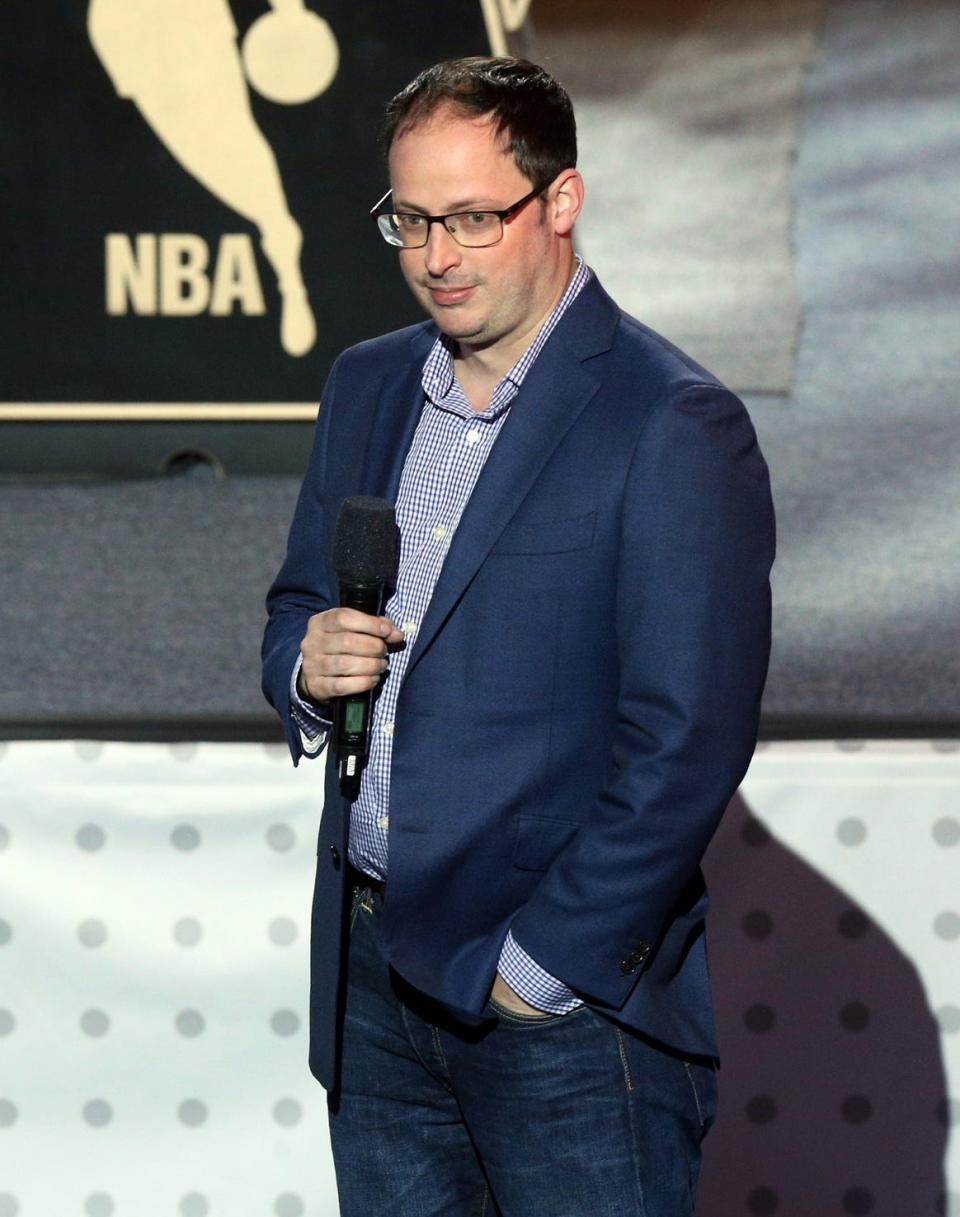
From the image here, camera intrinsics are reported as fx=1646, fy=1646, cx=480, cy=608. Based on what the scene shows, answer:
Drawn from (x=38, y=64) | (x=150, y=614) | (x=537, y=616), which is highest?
(x=38, y=64)

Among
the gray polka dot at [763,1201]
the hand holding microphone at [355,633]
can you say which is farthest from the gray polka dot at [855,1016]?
the hand holding microphone at [355,633]

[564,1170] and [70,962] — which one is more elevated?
[564,1170]

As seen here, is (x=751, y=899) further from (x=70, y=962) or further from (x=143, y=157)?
(x=143, y=157)

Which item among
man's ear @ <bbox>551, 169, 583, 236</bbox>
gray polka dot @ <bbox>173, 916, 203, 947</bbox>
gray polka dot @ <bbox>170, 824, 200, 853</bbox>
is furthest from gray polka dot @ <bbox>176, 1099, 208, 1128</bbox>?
man's ear @ <bbox>551, 169, 583, 236</bbox>

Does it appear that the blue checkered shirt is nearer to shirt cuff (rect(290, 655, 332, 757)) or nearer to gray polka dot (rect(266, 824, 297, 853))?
shirt cuff (rect(290, 655, 332, 757))

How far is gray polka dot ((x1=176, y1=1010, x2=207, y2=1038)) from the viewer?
2.21 meters

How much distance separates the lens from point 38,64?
6.02 m

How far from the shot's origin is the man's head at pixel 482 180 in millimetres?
1422

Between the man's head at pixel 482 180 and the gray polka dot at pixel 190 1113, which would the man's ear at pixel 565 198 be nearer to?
the man's head at pixel 482 180

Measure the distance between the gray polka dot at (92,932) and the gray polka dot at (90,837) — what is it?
10 cm

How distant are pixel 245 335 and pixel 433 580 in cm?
480

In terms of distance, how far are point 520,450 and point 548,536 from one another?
0.28 feet

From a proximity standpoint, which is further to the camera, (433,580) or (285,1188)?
(285,1188)

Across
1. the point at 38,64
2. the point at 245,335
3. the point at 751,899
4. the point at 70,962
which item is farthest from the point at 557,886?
the point at 38,64
